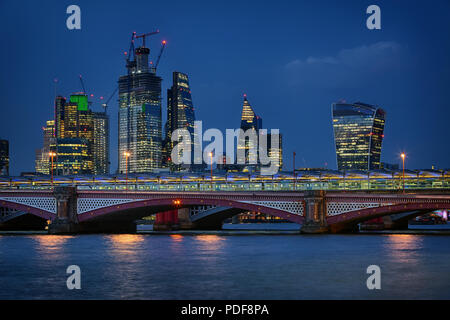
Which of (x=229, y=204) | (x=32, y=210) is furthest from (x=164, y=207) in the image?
(x=32, y=210)

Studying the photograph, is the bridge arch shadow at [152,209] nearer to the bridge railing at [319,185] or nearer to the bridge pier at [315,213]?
the bridge pier at [315,213]

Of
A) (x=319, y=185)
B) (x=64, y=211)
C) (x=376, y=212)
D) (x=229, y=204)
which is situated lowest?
(x=64, y=211)

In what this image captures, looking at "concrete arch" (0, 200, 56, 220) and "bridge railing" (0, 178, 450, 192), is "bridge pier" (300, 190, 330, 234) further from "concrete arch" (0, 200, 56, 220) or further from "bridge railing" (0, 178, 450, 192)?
"concrete arch" (0, 200, 56, 220)

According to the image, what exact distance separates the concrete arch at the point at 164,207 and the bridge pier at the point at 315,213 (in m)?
1.64

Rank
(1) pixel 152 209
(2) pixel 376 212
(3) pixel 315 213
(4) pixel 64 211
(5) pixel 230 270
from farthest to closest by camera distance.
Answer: (1) pixel 152 209, (4) pixel 64 211, (3) pixel 315 213, (2) pixel 376 212, (5) pixel 230 270

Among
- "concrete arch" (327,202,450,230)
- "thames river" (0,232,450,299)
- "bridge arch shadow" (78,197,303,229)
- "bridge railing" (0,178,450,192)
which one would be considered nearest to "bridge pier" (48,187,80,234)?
"bridge arch shadow" (78,197,303,229)

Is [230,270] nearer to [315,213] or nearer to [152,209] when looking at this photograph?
[315,213]

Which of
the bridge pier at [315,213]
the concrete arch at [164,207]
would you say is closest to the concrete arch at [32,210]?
the concrete arch at [164,207]

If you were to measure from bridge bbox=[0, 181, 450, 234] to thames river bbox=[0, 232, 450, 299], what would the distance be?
9.22m

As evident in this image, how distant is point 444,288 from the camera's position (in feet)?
126

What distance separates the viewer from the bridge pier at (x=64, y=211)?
9919 centimetres

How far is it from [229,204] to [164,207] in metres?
16.1

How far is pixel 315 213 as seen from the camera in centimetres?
8612
